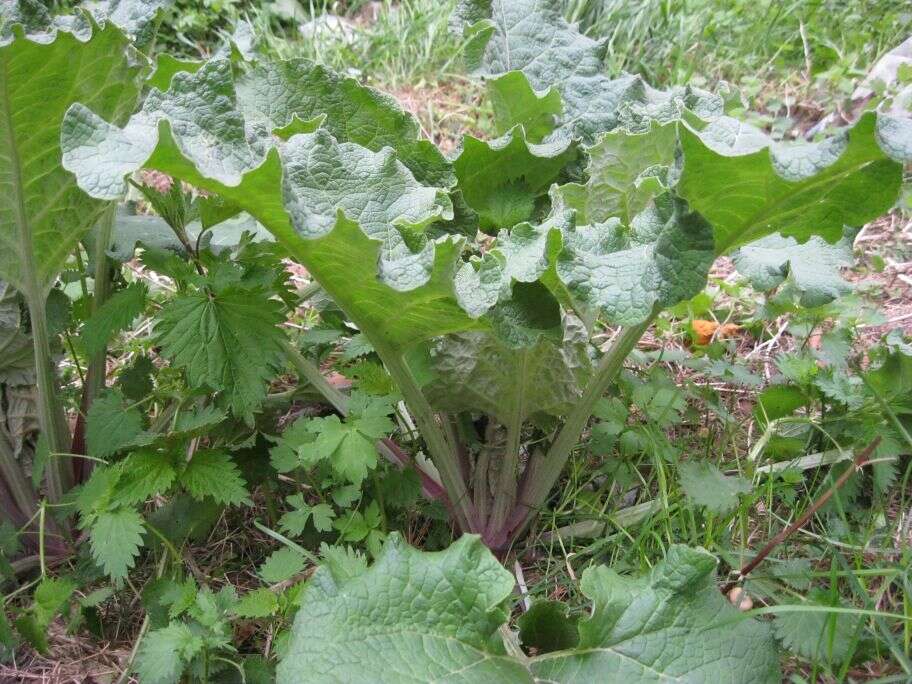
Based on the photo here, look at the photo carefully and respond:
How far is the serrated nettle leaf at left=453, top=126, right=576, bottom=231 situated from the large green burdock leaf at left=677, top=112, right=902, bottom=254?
1.09 ft

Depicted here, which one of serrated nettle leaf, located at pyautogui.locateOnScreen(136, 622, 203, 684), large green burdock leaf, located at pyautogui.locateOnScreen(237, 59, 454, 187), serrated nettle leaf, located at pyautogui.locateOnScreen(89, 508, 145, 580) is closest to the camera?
serrated nettle leaf, located at pyautogui.locateOnScreen(136, 622, 203, 684)

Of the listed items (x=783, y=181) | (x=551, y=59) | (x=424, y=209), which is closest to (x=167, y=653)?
(x=424, y=209)

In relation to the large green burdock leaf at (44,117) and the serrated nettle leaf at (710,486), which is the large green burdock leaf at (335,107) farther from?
the serrated nettle leaf at (710,486)

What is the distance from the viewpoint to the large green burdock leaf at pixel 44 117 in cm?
125

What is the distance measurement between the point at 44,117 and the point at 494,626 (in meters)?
1.02

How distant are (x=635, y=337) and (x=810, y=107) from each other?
101 inches

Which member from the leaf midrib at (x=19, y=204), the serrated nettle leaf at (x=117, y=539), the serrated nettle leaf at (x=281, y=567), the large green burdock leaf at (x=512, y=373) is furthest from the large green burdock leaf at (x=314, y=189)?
the serrated nettle leaf at (x=117, y=539)

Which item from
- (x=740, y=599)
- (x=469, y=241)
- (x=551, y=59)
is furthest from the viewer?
(x=551, y=59)

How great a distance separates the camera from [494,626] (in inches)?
43.8

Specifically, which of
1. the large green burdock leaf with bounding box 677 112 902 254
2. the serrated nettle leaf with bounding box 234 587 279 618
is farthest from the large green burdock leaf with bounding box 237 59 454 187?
the serrated nettle leaf with bounding box 234 587 279 618

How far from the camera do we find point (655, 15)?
3.75 metres

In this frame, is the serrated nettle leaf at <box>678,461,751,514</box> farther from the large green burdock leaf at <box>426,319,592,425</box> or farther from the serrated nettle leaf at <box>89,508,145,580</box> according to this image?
the serrated nettle leaf at <box>89,508,145,580</box>

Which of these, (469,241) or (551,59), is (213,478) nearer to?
(469,241)

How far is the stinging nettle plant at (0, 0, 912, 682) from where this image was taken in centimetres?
109
